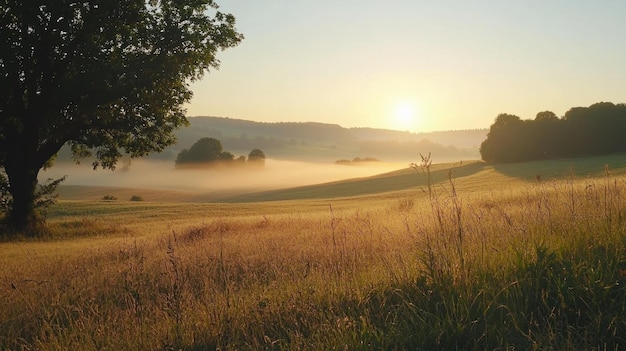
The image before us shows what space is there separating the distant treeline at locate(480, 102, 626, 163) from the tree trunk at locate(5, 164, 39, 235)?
6962 cm

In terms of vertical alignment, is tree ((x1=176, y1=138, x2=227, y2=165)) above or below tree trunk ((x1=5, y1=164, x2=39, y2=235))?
above

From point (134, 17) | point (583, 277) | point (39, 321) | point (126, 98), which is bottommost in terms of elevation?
point (39, 321)

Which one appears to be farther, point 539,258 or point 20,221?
point 20,221

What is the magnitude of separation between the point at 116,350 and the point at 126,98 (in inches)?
694

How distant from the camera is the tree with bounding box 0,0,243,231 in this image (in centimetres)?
1917

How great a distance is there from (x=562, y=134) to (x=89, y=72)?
71.1 m

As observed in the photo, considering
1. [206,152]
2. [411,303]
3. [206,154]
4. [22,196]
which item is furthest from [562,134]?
[411,303]

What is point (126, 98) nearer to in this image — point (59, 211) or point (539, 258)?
point (539, 258)

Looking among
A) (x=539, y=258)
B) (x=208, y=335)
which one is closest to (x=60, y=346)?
(x=208, y=335)

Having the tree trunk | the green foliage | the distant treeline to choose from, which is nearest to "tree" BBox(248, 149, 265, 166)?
the green foliage

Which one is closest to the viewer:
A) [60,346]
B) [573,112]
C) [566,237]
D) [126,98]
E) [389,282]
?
[60,346]

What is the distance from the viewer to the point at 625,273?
4574 millimetres

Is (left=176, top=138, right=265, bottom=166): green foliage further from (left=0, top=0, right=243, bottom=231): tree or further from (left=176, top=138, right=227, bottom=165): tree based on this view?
(left=0, top=0, right=243, bottom=231): tree

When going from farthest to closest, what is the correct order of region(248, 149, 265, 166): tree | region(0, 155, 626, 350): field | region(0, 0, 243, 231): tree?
region(248, 149, 265, 166): tree → region(0, 0, 243, 231): tree → region(0, 155, 626, 350): field
